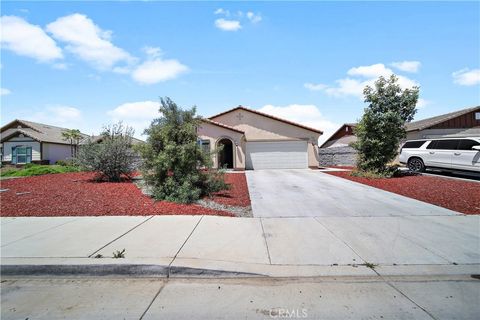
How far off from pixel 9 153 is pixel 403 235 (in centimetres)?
3508

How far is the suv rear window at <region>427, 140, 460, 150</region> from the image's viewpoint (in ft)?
46.2

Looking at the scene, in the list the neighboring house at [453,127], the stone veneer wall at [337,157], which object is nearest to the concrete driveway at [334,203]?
the stone veneer wall at [337,157]

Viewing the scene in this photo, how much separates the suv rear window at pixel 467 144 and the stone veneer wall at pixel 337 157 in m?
12.3

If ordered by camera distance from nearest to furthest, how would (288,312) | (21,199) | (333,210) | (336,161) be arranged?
(288,312) → (333,210) → (21,199) → (336,161)

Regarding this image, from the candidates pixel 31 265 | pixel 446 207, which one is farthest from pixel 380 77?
pixel 31 265

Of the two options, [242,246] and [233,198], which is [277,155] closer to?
[233,198]

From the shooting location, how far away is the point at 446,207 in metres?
8.05

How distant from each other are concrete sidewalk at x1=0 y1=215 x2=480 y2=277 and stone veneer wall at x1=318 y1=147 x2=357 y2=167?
20120 mm

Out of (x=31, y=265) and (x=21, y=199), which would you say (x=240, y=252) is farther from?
(x=21, y=199)

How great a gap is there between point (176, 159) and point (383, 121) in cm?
1170

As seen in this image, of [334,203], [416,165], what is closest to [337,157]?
[416,165]

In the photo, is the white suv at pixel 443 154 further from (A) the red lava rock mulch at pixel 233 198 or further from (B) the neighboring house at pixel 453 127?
(A) the red lava rock mulch at pixel 233 198

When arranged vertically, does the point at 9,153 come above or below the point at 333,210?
above

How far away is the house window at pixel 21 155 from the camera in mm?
27766
